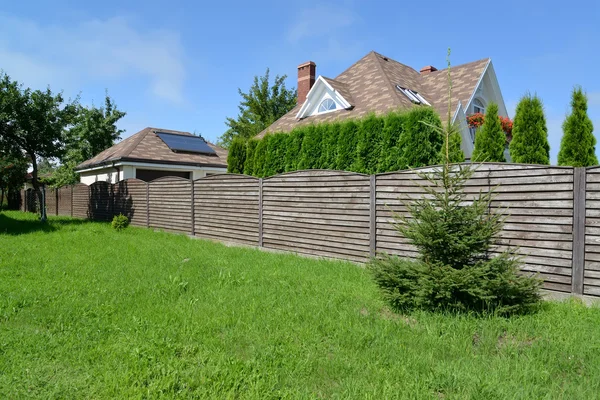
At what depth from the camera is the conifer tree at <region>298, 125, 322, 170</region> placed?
10.7 m

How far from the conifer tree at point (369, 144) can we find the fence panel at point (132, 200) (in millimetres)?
8380

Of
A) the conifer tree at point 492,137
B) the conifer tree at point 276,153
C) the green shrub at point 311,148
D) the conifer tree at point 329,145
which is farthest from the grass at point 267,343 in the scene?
the conifer tree at point 276,153

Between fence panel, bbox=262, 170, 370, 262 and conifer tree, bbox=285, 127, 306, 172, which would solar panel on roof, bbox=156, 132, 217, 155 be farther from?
fence panel, bbox=262, 170, 370, 262

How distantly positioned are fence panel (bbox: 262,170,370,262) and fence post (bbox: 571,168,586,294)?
3171mm

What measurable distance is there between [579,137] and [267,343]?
6.46 m

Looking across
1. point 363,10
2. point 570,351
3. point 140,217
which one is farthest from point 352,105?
point 570,351

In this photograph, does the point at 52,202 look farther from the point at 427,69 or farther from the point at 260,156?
the point at 427,69

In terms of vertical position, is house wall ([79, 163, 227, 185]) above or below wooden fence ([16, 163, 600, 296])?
above

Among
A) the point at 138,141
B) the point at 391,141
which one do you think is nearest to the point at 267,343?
the point at 391,141

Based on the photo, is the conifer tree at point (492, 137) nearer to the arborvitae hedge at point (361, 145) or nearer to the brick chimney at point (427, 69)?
the arborvitae hedge at point (361, 145)

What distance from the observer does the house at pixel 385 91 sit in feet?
48.3

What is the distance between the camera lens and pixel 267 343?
3.62 m

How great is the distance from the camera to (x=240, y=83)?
104ft

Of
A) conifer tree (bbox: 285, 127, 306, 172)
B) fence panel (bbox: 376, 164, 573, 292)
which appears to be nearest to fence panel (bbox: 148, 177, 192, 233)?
conifer tree (bbox: 285, 127, 306, 172)
